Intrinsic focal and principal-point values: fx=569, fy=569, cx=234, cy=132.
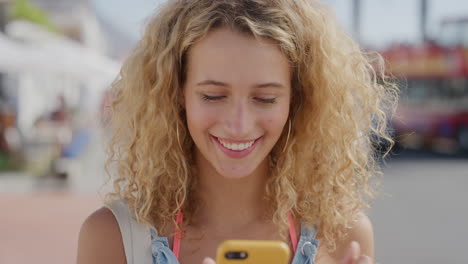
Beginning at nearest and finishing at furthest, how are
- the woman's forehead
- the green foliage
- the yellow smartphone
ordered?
the yellow smartphone → the woman's forehead → the green foliage

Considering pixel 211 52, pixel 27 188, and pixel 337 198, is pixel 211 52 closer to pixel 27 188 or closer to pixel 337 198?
pixel 337 198

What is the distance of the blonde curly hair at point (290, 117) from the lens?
1571 mm

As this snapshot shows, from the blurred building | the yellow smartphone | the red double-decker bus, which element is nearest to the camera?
the yellow smartphone

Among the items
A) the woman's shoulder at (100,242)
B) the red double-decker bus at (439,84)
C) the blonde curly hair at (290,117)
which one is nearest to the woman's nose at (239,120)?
the blonde curly hair at (290,117)

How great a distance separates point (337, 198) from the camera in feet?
5.88

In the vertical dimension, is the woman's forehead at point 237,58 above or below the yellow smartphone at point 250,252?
above

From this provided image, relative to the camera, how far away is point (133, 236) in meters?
1.53

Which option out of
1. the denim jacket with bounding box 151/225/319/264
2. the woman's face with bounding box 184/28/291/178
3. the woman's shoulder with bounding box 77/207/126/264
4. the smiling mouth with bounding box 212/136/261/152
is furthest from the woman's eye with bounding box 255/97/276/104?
the woman's shoulder with bounding box 77/207/126/264

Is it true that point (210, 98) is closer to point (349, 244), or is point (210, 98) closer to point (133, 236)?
point (133, 236)

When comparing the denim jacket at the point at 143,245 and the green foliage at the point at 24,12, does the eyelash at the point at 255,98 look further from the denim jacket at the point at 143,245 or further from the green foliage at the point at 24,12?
the green foliage at the point at 24,12

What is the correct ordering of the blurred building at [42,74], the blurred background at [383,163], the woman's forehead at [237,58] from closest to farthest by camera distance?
the woman's forehead at [237,58] < the blurred background at [383,163] < the blurred building at [42,74]

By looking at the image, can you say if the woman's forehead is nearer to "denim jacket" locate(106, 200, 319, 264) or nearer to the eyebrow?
the eyebrow

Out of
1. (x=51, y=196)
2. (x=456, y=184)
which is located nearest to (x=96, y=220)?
(x=51, y=196)

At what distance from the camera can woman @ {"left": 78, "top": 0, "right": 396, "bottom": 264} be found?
4.94 feet
